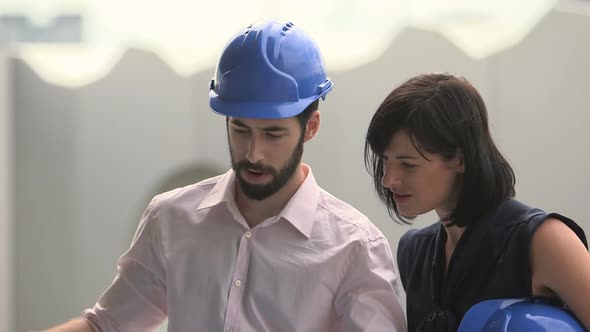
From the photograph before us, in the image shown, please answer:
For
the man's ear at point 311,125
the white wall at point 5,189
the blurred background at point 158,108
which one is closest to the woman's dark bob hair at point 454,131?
the man's ear at point 311,125

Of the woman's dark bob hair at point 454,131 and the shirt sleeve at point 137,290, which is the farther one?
the shirt sleeve at point 137,290

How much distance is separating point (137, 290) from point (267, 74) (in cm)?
57

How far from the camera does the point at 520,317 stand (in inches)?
63.1

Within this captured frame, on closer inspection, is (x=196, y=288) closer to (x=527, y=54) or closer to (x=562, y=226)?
→ (x=562, y=226)

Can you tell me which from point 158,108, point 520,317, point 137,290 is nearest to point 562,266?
point 520,317

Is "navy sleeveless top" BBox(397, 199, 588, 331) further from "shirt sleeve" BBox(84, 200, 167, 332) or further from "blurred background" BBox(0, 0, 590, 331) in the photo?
"blurred background" BBox(0, 0, 590, 331)

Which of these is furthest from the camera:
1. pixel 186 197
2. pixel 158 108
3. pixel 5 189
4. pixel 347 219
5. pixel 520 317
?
pixel 158 108

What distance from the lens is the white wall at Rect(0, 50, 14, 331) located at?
4422mm

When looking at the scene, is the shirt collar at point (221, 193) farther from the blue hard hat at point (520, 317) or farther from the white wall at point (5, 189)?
the white wall at point (5, 189)

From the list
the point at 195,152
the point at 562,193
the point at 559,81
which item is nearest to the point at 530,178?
the point at 562,193

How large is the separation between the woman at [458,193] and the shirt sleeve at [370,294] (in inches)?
2.9

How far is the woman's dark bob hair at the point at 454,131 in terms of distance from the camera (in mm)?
1790

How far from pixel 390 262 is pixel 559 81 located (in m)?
3.06

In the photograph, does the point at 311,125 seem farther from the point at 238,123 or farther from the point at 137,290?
the point at 137,290
